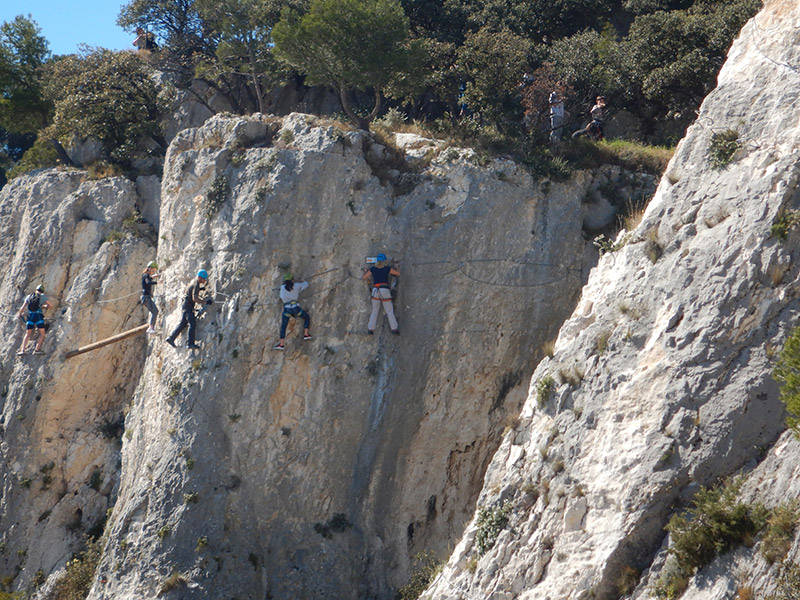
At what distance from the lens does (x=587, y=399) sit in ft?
41.8

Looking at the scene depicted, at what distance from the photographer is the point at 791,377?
949 centimetres

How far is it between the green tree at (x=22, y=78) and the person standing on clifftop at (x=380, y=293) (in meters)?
17.2

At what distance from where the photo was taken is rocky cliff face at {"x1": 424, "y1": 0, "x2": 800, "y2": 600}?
10688 mm

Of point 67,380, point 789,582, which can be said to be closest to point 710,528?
point 789,582

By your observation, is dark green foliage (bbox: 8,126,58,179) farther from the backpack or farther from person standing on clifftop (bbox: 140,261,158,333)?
person standing on clifftop (bbox: 140,261,158,333)

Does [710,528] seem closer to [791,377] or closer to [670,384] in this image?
[791,377]

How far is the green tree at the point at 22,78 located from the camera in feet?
94.3

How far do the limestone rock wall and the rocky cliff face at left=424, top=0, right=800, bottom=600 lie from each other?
→ 11.4 m

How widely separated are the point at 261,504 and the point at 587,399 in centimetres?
805

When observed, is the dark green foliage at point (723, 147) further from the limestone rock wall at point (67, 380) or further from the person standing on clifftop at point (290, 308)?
the limestone rock wall at point (67, 380)

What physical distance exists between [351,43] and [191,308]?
7954 mm

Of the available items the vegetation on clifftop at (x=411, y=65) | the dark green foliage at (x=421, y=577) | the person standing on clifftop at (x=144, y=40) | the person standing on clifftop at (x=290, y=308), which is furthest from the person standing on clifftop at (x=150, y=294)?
the person standing on clifftop at (x=144, y=40)

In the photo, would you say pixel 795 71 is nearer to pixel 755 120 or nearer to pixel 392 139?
pixel 755 120

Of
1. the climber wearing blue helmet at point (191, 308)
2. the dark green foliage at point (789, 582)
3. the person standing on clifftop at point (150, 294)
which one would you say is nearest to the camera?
the dark green foliage at point (789, 582)
